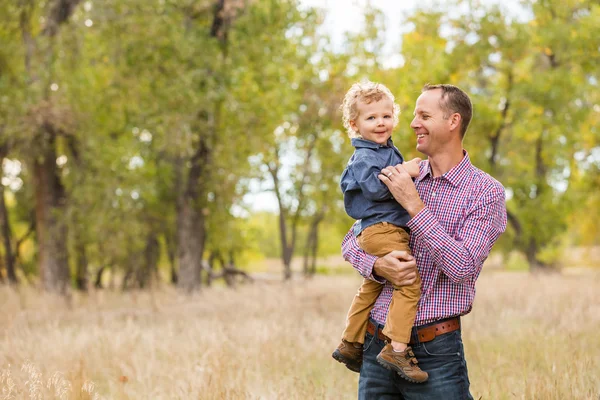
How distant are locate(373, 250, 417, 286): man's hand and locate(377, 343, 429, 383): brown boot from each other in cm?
29

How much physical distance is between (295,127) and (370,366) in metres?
19.4

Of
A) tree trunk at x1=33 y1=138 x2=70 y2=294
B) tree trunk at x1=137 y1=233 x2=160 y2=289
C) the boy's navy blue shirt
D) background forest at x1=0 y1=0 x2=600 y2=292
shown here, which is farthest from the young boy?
tree trunk at x1=137 y1=233 x2=160 y2=289

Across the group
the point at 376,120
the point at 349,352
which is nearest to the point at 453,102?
the point at 376,120

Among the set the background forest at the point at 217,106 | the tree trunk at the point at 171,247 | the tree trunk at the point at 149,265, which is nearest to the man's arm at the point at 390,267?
the background forest at the point at 217,106

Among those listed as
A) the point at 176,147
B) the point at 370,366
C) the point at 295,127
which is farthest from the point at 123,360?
the point at 295,127

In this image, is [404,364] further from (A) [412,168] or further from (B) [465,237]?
(A) [412,168]

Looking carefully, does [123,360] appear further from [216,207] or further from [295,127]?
[295,127]

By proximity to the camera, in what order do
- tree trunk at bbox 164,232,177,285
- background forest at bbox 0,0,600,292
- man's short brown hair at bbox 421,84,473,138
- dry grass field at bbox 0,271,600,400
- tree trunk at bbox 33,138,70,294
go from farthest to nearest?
tree trunk at bbox 164,232,177,285 → tree trunk at bbox 33,138,70,294 → background forest at bbox 0,0,600,292 → dry grass field at bbox 0,271,600,400 → man's short brown hair at bbox 421,84,473,138

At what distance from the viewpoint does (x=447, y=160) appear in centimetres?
294

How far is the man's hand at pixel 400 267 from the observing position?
2.80 metres

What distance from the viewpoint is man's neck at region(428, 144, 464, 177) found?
116 inches

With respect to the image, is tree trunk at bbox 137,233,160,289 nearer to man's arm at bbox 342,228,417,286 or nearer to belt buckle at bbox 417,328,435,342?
man's arm at bbox 342,228,417,286

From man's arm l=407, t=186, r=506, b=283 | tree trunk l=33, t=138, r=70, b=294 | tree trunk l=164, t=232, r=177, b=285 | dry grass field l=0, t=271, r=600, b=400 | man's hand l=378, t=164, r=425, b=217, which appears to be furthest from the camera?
tree trunk l=164, t=232, r=177, b=285

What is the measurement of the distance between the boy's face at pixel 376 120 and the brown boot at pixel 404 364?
1.01 meters
